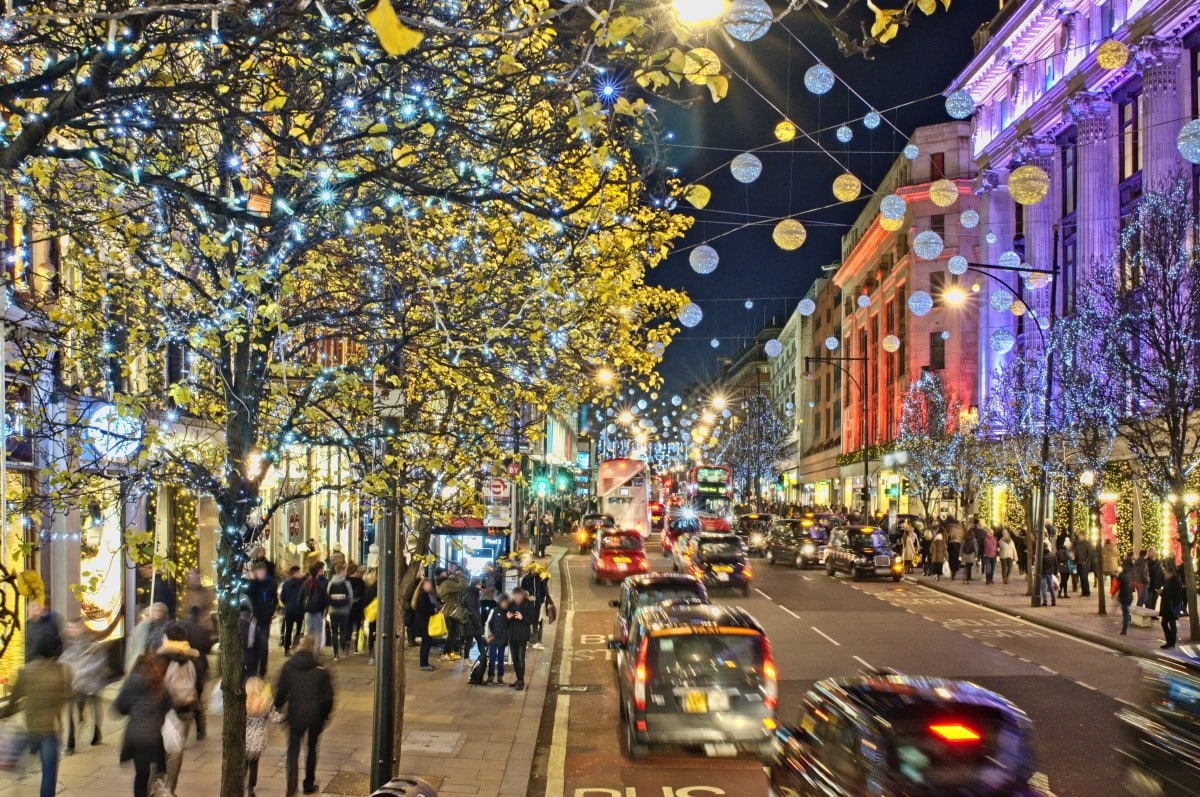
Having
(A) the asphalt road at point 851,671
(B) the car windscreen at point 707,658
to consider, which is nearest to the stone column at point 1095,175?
(A) the asphalt road at point 851,671

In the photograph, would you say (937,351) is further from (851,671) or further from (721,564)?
(851,671)

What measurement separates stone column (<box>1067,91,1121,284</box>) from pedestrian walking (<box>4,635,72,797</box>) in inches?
1287

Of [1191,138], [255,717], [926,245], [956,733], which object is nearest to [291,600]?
[255,717]

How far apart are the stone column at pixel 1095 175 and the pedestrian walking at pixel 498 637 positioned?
83.4 ft

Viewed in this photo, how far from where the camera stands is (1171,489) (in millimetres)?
21422

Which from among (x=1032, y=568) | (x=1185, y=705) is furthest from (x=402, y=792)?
(x=1032, y=568)

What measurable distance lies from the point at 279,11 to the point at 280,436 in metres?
4.79

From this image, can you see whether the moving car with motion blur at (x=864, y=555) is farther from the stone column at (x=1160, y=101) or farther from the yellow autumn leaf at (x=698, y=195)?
the yellow autumn leaf at (x=698, y=195)

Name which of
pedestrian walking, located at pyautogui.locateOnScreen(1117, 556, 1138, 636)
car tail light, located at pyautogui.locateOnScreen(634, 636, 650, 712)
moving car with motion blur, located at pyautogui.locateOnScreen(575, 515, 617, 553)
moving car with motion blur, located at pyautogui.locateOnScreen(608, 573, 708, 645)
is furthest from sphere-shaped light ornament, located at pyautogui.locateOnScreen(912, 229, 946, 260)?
moving car with motion blur, located at pyautogui.locateOnScreen(575, 515, 617, 553)

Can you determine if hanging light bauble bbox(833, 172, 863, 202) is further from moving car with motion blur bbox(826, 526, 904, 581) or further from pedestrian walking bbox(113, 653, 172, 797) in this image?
moving car with motion blur bbox(826, 526, 904, 581)

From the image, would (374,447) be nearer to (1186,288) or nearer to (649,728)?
(649,728)

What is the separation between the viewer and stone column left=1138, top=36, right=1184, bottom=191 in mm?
30391

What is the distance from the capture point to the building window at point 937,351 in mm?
57688

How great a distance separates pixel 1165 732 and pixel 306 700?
25.1ft
